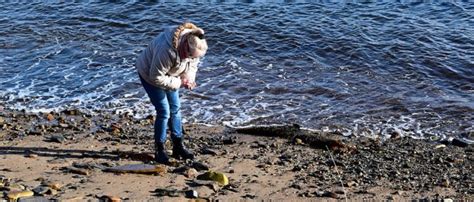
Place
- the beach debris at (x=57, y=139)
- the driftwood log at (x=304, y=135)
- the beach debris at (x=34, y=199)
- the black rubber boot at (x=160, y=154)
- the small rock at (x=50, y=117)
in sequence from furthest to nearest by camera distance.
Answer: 1. the small rock at (x=50, y=117)
2. the driftwood log at (x=304, y=135)
3. the beach debris at (x=57, y=139)
4. the black rubber boot at (x=160, y=154)
5. the beach debris at (x=34, y=199)

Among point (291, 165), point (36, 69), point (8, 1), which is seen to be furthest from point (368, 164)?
point (8, 1)

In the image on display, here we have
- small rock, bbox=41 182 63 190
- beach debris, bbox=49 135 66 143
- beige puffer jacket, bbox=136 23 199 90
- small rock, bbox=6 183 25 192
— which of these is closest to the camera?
small rock, bbox=6 183 25 192

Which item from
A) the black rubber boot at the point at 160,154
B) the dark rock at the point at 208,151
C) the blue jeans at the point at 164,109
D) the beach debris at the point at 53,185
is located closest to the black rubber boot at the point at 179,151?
the blue jeans at the point at 164,109

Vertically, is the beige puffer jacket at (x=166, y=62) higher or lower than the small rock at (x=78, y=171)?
higher

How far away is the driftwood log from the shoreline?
13cm

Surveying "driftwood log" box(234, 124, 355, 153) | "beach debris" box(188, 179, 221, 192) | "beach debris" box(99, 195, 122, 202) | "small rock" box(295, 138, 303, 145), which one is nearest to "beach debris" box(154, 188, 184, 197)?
"beach debris" box(188, 179, 221, 192)

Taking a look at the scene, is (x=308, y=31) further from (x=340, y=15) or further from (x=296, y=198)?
(x=296, y=198)

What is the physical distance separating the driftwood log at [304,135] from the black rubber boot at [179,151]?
1.77 meters

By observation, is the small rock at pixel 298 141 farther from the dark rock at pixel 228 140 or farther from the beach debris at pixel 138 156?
the beach debris at pixel 138 156

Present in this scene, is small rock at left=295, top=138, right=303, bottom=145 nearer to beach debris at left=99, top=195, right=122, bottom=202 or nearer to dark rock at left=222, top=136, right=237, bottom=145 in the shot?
dark rock at left=222, top=136, right=237, bottom=145

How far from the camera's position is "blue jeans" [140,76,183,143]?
24.6 feet

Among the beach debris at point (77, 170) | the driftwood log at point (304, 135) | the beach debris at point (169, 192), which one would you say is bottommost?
the driftwood log at point (304, 135)

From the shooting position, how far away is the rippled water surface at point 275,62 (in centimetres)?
1080

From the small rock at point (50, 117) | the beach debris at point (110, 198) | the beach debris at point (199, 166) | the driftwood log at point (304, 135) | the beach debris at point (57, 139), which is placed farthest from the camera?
the small rock at point (50, 117)
